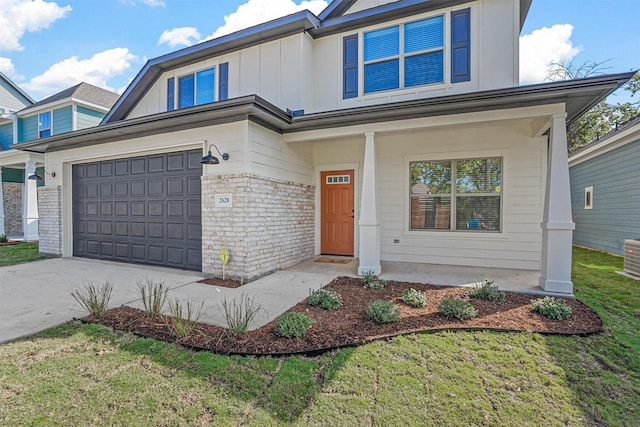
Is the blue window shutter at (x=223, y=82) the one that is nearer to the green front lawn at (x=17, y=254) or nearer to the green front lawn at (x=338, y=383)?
the green front lawn at (x=17, y=254)

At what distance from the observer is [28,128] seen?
13.7 meters

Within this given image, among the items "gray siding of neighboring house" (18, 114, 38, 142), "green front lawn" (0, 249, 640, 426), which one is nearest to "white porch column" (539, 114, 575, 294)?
"green front lawn" (0, 249, 640, 426)

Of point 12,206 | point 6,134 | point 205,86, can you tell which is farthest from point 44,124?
point 205,86

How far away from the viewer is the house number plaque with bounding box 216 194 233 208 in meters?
5.81

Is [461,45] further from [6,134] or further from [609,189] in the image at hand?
[6,134]

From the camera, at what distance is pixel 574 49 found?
15.6 m

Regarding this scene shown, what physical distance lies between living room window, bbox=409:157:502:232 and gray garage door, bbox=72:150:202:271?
4900 millimetres

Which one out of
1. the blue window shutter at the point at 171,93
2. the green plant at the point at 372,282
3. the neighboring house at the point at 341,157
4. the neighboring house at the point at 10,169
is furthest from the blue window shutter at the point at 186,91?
the neighboring house at the point at 10,169

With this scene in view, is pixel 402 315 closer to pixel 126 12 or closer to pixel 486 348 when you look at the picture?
pixel 486 348

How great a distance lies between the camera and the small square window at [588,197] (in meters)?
10.4

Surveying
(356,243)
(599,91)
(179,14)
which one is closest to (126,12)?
(179,14)

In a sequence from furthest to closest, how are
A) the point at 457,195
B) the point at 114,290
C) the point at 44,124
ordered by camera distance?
the point at 44,124 → the point at 457,195 → the point at 114,290

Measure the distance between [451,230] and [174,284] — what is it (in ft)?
19.1

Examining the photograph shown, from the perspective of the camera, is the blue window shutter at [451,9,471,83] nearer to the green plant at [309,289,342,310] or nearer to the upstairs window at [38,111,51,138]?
the green plant at [309,289,342,310]
